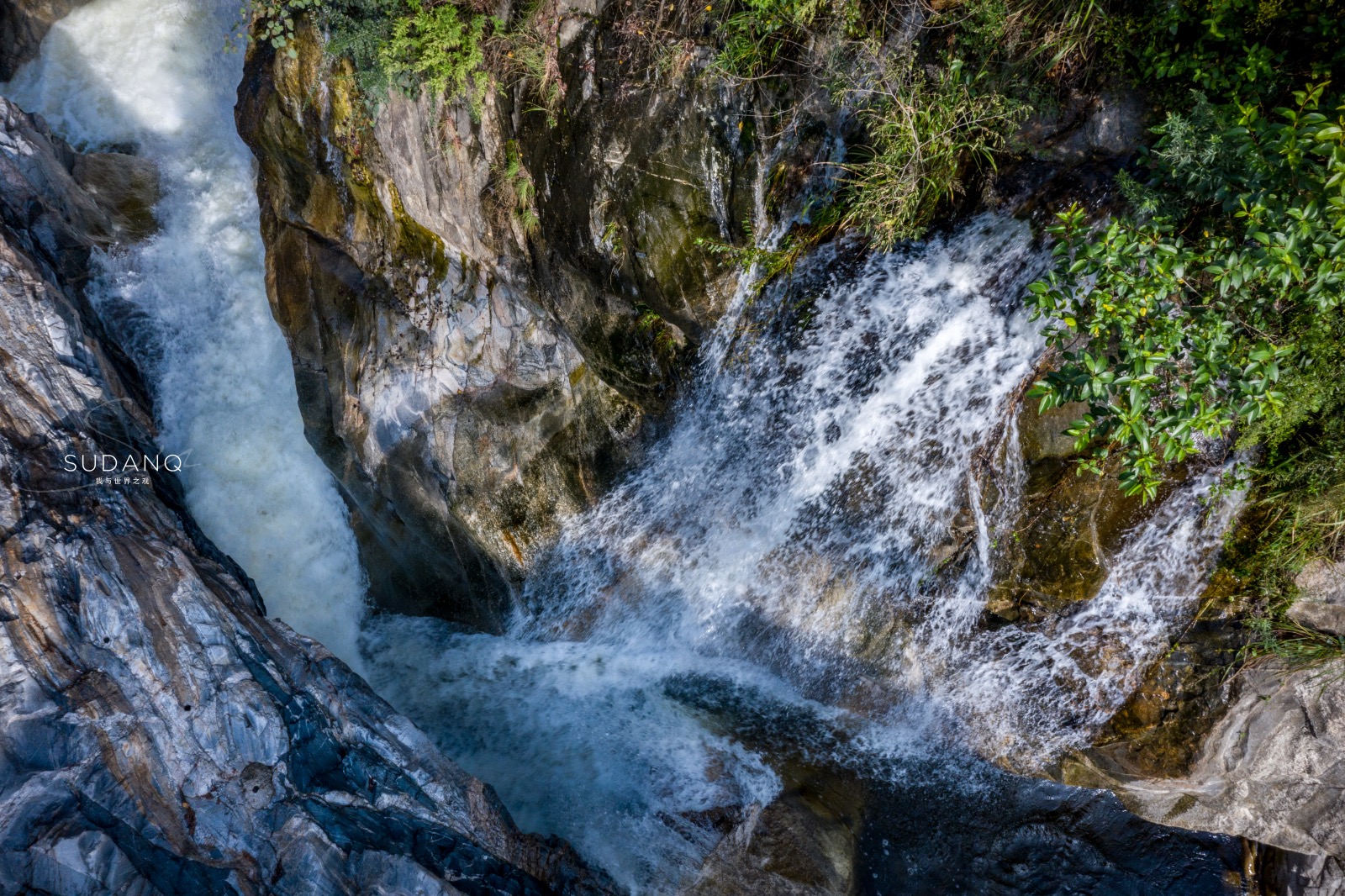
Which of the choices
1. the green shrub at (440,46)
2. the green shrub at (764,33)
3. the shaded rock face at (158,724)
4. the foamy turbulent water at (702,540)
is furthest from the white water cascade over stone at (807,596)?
the green shrub at (440,46)

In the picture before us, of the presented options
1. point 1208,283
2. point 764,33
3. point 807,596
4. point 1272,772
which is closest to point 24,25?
point 764,33

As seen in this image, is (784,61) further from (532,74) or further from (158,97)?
(158,97)

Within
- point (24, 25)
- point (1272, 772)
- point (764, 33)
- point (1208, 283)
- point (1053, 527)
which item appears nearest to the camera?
point (1208, 283)

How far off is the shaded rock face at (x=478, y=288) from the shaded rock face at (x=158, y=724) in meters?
1.75

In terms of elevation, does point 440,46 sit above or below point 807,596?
above

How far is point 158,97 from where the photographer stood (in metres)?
7.94

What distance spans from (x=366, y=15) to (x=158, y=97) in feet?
14.2

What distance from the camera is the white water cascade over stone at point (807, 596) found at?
489 centimetres

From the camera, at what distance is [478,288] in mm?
6340

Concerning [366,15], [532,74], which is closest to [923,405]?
[532,74]

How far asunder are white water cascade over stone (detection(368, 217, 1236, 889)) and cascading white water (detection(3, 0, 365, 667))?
1.64m

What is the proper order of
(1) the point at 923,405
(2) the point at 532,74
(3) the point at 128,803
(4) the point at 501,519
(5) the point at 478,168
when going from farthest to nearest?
(4) the point at 501,519 < (5) the point at 478,168 < (2) the point at 532,74 < (1) the point at 923,405 < (3) the point at 128,803

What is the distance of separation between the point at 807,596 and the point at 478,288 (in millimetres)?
4236

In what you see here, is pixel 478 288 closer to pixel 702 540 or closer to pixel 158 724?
pixel 702 540
